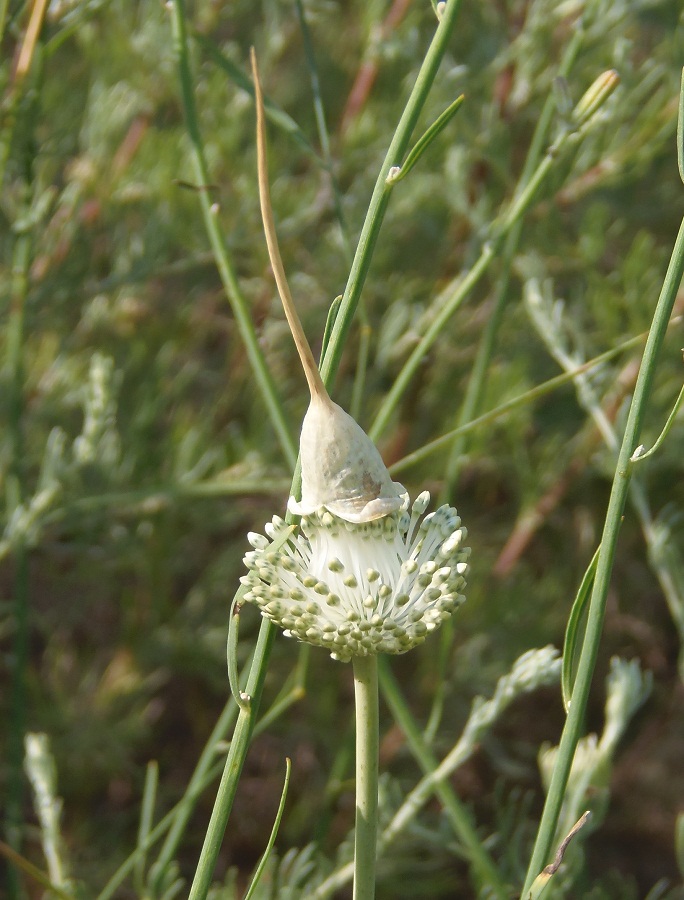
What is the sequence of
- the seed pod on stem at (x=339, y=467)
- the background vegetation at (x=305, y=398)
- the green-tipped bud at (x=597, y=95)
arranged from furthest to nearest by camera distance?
the background vegetation at (x=305, y=398) → the green-tipped bud at (x=597, y=95) → the seed pod on stem at (x=339, y=467)

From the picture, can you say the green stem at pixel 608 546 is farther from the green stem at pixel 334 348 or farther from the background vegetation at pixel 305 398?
the background vegetation at pixel 305 398

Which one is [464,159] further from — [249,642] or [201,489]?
[249,642]

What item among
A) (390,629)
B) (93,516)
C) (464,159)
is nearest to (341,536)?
(390,629)

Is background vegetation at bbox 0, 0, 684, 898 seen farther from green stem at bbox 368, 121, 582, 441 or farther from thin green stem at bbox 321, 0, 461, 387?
thin green stem at bbox 321, 0, 461, 387

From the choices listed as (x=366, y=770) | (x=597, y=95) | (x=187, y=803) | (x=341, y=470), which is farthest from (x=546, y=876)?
(x=597, y=95)

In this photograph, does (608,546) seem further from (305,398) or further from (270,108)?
(305,398)

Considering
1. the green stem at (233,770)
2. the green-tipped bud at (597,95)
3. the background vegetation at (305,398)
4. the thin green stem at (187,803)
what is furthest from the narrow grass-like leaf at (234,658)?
the background vegetation at (305,398)
